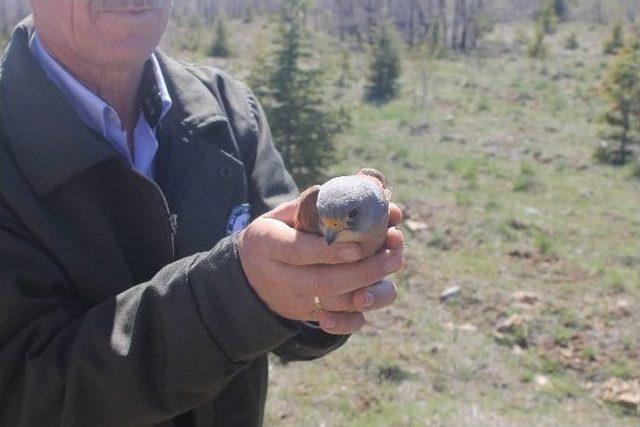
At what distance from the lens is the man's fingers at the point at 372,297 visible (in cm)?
158

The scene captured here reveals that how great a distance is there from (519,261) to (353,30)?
35627mm

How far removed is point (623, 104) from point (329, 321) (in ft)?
51.3

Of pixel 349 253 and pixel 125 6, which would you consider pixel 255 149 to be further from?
pixel 349 253

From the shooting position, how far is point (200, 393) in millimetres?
1699

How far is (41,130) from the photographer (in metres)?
1.80

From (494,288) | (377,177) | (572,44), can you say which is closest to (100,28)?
(377,177)

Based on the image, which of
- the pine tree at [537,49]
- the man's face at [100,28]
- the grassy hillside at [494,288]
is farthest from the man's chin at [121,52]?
the pine tree at [537,49]

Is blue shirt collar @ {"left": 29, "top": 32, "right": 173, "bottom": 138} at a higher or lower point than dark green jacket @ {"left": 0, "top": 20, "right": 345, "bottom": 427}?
higher

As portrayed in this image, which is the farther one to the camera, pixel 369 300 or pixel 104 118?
pixel 104 118

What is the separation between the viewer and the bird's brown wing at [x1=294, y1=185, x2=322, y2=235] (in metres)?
1.53

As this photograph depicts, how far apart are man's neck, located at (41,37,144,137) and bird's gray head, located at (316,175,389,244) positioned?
831 mm

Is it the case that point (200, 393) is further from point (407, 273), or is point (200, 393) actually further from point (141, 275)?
point (407, 273)

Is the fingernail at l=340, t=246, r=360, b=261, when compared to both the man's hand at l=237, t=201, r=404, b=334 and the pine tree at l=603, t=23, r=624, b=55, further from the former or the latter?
the pine tree at l=603, t=23, r=624, b=55

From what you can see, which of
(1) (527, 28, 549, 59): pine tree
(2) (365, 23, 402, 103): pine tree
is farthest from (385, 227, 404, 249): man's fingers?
(1) (527, 28, 549, 59): pine tree
